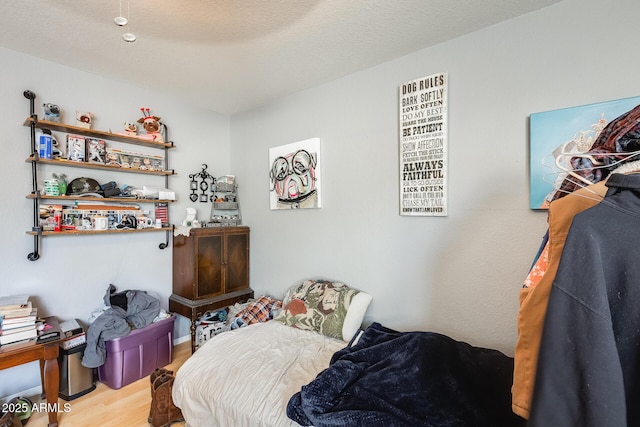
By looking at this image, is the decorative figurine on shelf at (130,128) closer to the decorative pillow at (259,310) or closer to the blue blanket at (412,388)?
the decorative pillow at (259,310)

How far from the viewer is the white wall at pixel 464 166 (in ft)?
4.95

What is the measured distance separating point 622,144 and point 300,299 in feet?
6.86

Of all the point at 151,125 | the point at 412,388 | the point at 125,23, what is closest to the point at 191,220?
the point at 151,125

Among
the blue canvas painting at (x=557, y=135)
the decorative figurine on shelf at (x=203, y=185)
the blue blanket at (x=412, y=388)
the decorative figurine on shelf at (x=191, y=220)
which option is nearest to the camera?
the blue blanket at (x=412, y=388)

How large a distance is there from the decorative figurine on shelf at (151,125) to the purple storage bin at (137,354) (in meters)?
1.66

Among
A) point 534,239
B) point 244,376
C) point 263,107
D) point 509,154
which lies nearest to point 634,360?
point 534,239

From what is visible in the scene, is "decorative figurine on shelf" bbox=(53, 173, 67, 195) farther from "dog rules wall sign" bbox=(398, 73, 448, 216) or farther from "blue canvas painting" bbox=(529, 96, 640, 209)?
"blue canvas painting" bbox=(529, 96, 640, 209)

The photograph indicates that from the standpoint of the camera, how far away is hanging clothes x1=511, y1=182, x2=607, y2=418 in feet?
2.36

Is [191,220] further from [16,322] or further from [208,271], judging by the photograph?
[16,322]

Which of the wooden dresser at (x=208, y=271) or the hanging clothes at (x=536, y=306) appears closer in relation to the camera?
the hanging clothes at (x=536, y=306)

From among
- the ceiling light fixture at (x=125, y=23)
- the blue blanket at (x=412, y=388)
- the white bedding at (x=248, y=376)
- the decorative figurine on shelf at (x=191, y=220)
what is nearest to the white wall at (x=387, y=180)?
the decorative figurine on shelf at (x=191, y=220)

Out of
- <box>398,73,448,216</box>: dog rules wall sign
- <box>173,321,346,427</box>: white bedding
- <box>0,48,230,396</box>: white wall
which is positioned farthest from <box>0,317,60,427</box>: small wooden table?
<box>398,73,448,216</box>: dog rules wall sign

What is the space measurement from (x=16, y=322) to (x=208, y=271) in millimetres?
1266

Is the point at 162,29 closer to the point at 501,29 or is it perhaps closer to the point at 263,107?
the point at 263,107
